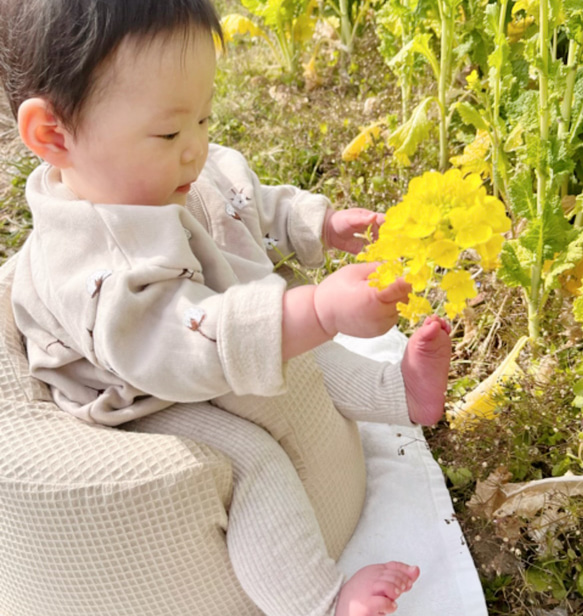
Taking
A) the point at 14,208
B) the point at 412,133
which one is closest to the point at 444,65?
the point at 412,133

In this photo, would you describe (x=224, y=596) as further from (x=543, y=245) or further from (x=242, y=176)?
(x=543, y=245)

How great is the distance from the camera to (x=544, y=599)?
1280 mm

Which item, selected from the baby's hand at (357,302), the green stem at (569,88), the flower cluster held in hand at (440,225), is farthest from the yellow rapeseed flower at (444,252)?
the green stem at (569,88)

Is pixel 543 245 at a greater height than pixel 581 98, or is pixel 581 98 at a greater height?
pixel 581 98

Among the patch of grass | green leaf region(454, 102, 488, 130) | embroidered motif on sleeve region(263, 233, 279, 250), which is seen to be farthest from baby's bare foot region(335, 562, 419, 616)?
the patch of grass

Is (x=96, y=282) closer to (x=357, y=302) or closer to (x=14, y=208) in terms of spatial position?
(x=357, y=302)

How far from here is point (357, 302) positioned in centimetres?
96

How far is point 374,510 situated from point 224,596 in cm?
36

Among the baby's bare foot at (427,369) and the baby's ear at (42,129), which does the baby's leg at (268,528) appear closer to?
the baby's bare foot at (427,369)

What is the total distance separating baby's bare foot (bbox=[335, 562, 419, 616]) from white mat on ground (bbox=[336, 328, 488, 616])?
141 millimetres

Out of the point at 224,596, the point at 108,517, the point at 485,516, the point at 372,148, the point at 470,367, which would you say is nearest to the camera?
the point at 108,517

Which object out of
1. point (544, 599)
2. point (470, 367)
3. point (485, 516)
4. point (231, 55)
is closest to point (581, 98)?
point (470, 367)

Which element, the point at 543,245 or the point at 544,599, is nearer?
the point at 544,599

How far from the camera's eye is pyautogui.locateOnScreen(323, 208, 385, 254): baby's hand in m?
1.43
